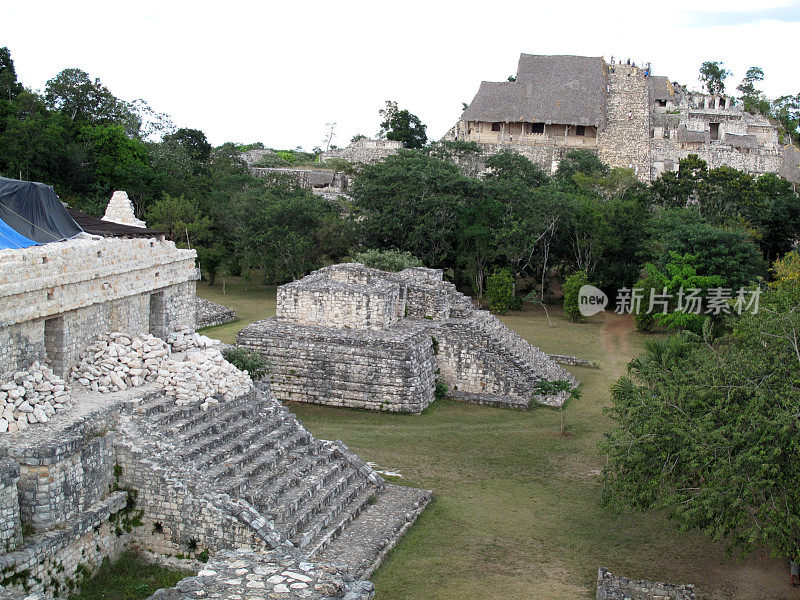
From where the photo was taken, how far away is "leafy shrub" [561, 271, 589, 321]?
26.2 metres

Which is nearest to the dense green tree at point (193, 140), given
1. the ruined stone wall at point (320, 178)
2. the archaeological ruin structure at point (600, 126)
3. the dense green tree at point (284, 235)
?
the ruined stone wall at point (320, 178)

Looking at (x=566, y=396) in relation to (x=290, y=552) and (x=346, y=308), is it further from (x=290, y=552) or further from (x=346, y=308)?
(x=290, y=552)

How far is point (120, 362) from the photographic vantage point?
10938mm

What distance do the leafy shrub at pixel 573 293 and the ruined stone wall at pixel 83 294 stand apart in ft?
51.2

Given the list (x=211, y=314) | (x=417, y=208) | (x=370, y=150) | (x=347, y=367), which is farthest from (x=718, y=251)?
(x=370, y=150)

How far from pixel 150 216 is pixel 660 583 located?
24.5 m

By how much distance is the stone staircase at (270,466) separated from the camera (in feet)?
31.7

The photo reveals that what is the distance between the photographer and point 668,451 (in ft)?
31.0

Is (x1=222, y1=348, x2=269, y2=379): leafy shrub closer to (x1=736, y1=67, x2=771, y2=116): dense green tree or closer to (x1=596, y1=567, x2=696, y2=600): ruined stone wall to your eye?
(x1=596, y1=567, x2=696, y2=600): ruined stone wall

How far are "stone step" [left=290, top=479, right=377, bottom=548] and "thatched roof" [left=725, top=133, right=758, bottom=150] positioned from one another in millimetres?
40214

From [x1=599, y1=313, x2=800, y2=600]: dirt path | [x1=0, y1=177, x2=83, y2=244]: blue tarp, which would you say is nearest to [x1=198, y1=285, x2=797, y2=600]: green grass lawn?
[x1=599, y1=313, x2=800, y2=600]: dirt path

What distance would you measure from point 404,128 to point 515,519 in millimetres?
41809

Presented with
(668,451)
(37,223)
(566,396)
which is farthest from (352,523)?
(566,396)

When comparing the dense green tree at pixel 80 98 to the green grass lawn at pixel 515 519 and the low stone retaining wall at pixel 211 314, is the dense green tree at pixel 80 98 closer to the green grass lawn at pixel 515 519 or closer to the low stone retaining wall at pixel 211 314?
the low stone retaining wall at pixel 211 314
